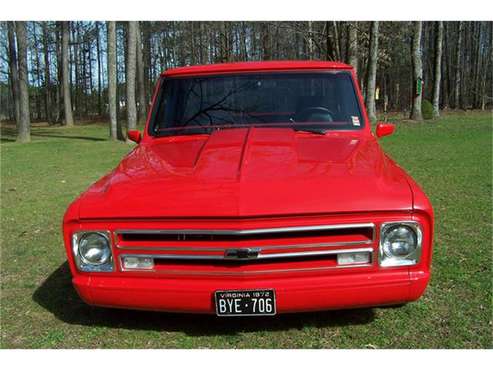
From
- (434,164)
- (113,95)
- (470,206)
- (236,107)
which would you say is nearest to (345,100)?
(236,107)

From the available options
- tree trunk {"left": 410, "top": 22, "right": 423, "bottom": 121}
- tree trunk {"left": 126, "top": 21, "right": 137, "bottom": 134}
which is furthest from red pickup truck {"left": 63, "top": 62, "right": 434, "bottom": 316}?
tree trunk {"left": 410, "top": 22, "right": 423, "bottom": 121}

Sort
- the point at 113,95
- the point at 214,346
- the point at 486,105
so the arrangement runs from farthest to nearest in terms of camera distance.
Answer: the point at 486,105 → the point at 113,95 → the point at 214,346

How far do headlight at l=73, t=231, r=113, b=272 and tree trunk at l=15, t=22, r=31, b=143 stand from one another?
62.7ft

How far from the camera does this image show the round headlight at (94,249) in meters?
2.87

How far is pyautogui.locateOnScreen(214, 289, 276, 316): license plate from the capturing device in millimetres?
2713

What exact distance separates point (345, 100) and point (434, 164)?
678 cm

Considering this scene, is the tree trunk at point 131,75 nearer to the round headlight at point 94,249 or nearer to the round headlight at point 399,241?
the round headlight at point 94,249

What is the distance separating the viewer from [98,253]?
2.89 m

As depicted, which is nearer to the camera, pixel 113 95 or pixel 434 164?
pixel 434 164

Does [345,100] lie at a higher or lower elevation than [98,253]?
higher

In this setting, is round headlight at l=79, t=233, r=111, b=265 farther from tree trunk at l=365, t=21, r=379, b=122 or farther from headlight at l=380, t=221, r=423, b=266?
tree trunk at l=365, t=21, r=379, b=122

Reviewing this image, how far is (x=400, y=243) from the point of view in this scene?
9.09ft

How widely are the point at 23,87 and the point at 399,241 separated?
20.7 metres

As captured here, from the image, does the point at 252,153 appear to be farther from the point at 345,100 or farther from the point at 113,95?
the point at 113,95
